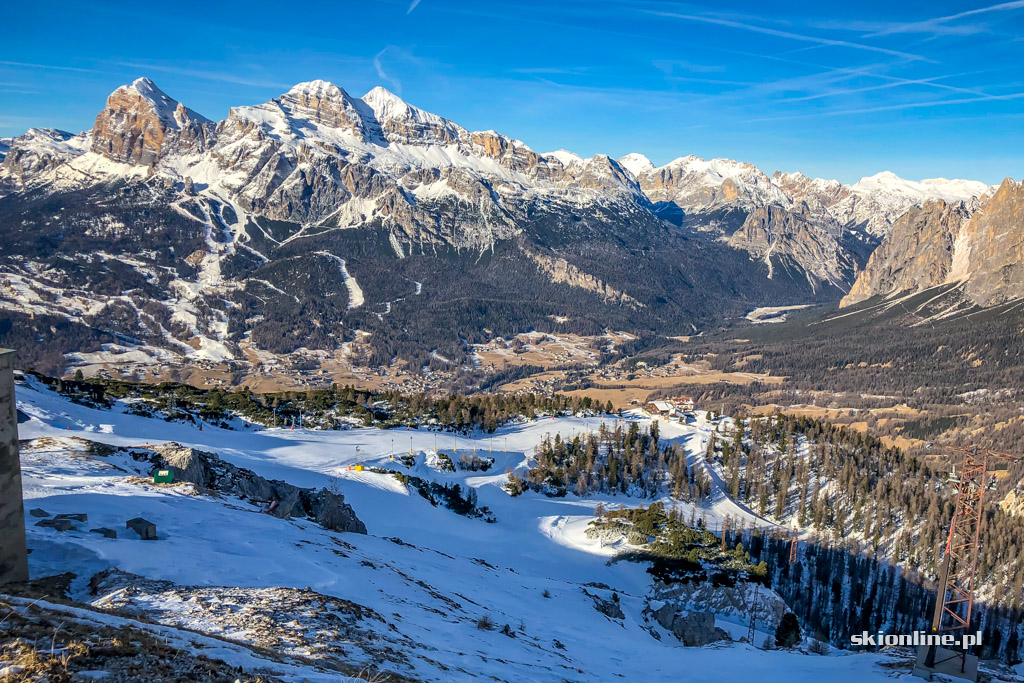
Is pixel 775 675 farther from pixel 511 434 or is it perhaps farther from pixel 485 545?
pixel 511 434

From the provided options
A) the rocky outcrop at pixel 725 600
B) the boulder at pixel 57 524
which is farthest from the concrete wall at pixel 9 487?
the rocky outcrop at pixel 725 600

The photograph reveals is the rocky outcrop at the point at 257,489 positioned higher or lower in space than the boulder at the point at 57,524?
lower

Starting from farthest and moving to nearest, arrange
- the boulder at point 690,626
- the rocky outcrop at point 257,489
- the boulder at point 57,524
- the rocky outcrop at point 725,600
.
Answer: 1. the rocky outcrop at point 725,600
2. the boulder at point 690,626
3. the rocky outcrop at point 257,489
4. the boulder at point 57,524

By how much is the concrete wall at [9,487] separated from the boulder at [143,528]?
6.00 metres

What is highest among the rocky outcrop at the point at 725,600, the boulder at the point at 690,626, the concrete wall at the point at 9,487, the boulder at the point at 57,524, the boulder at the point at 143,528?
the concrete wall at the point at 9,487

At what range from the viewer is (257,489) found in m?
38.3

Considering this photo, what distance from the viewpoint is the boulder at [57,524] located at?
61.1 feet

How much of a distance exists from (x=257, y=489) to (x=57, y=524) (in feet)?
65.8

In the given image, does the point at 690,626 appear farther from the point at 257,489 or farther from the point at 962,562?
the point at 257,489

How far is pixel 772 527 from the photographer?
270 ft

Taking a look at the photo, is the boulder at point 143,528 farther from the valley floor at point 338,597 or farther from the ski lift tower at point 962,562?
the ski lift tower at point 962,562

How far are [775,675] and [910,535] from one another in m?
75.6

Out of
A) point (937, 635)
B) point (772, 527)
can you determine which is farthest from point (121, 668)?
point (772, 527)

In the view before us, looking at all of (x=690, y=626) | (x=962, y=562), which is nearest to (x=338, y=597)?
(x=962, y=562)
